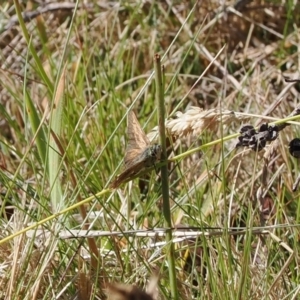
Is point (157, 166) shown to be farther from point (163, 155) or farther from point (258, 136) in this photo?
point (258, 136)

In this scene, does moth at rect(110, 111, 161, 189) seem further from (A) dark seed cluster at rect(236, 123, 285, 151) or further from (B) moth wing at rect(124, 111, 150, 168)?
(A) dark seed cluster at rect(236, 123, 285, 151)

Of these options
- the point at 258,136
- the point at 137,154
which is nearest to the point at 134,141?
the point at 137,154

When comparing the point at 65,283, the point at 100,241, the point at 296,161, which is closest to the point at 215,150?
the point at 296,161

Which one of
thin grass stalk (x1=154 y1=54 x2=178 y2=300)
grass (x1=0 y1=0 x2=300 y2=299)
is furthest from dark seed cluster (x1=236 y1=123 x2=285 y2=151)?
thin grass stalk (x1=154 y1=54 x2=178 y2=300)

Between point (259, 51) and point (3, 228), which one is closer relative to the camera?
point (3, 228)

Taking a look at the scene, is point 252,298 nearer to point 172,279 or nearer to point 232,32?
point 172,279
